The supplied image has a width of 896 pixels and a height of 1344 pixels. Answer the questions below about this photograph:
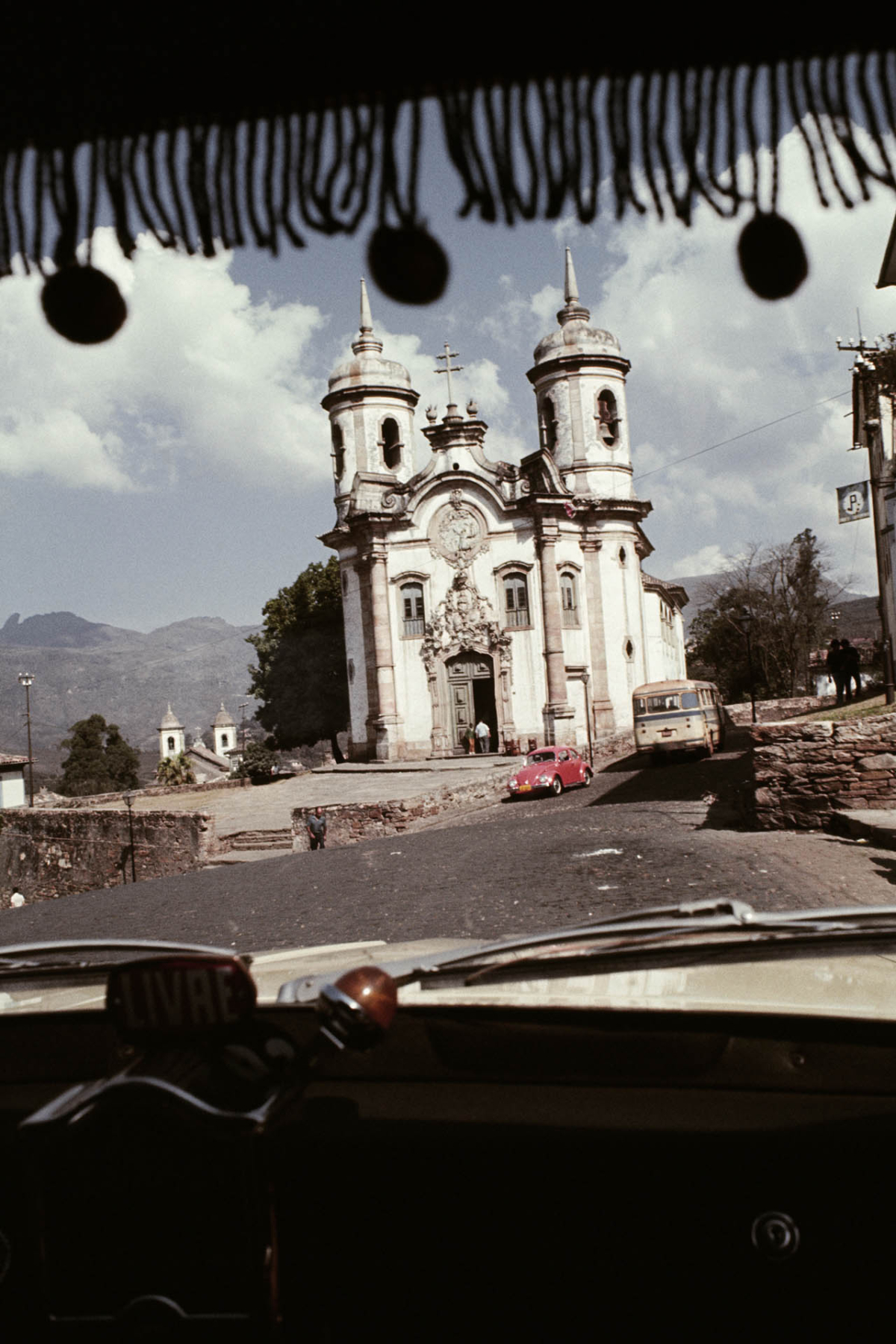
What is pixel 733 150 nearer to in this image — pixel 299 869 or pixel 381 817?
pixel 299 869

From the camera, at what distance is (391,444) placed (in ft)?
137

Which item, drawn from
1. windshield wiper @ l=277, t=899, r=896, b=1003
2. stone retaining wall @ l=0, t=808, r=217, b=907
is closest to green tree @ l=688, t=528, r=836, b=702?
stone retaining wall @ l=0, t=808, r=217, b=907

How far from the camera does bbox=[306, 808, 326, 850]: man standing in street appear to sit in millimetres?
24359

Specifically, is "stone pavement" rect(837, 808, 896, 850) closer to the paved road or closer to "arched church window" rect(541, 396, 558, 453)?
the paved road

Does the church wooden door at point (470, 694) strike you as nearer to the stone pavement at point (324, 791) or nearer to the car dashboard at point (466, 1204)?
the stone pavement at point (324, 791)

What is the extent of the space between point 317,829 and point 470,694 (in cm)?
1394

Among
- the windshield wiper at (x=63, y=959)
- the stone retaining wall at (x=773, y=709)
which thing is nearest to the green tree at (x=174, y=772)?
the stone retaining wall at (x=773, y=709)

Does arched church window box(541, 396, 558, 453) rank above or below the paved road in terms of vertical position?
above

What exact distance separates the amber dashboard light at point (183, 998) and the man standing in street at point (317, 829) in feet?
73.7

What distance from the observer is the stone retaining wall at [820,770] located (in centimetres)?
1473

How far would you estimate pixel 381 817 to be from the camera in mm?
25312

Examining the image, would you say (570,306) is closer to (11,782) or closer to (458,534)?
(458,534)

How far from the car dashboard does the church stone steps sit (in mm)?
23868

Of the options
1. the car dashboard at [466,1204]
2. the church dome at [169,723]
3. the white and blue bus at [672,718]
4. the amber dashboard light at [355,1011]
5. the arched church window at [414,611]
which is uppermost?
the arched church window at [414,611]
